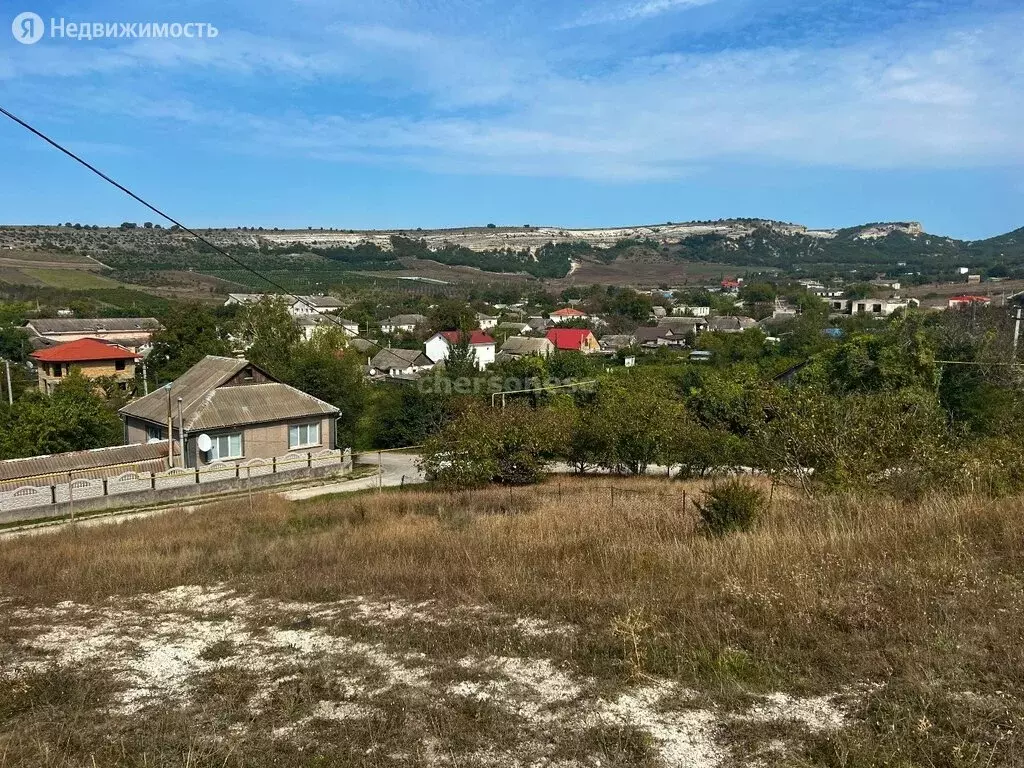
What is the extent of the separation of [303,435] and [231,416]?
11.0ft

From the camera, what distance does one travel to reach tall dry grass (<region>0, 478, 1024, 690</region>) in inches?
185

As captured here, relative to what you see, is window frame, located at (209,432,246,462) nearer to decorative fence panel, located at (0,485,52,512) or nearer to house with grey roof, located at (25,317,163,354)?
decorative fence panel, located at (0,485,52,512)

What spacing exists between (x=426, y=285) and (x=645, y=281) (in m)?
71.5

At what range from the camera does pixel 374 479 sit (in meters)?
26.2

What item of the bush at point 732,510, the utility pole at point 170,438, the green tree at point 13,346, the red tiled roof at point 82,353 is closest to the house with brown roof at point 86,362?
the red tiled roof at point 82,353

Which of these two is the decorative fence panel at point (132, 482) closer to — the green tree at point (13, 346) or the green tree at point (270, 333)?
the green tree at point (270, 333)

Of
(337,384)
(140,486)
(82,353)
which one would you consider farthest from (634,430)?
(82,353)

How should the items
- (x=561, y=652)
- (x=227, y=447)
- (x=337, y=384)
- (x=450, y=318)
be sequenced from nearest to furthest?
(x=561, y=652), (x=227, y=447), (x=337, y=384), (x=450, y=318)

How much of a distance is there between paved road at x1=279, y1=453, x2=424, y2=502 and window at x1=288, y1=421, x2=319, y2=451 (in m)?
2.48

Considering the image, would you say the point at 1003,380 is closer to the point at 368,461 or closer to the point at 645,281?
the point at 368,461

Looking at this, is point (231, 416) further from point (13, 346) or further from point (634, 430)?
point (13, 346)

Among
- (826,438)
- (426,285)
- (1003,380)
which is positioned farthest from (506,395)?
(426,285)

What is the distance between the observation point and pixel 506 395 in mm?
36594

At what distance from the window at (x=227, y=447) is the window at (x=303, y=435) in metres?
2.18
